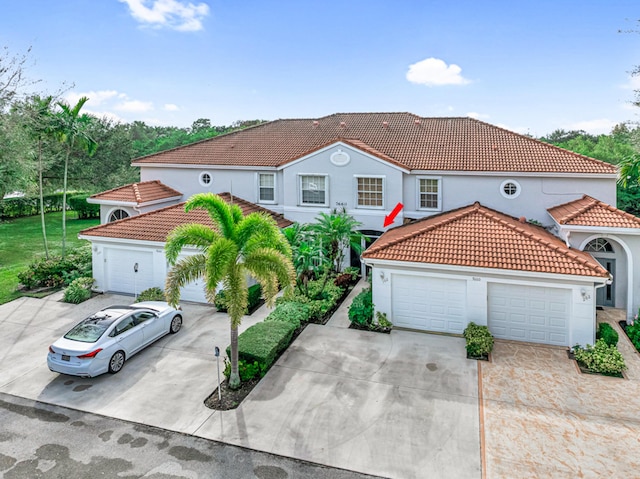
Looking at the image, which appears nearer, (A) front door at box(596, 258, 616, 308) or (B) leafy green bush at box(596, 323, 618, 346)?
(B) leafy green bush at box(596, 323, 618, 346)

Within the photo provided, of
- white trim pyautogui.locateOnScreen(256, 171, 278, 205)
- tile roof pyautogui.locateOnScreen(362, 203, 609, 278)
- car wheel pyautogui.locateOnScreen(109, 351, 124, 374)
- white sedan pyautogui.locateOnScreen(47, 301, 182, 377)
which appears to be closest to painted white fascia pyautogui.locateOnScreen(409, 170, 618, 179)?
tile roof pyautogui.locateOnScreen(362, 203, 609, 278)

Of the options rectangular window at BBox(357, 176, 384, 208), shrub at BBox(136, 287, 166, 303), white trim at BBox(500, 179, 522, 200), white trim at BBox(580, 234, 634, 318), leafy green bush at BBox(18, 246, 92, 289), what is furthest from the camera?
rectangular window at BBox(357, 176, 384, 208)

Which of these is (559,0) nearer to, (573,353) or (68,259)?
(573,353)

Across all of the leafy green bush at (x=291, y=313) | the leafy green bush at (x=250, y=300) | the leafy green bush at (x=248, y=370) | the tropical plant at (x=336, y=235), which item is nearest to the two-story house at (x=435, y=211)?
the tropical plant at (x=336, y=235)

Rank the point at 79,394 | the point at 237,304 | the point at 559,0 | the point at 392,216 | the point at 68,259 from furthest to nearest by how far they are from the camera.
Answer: the point at 68,259 < the point at 392,216 < the point at 559,0 < the point at 79,394 < the point at 237,304

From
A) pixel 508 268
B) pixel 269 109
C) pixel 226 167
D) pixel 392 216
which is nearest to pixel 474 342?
pixel 508 268

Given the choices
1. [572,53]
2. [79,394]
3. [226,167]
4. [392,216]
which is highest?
[572,53]

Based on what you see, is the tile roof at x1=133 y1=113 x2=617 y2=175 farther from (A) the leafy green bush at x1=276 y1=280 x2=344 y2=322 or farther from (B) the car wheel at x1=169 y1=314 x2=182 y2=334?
(B) the car wheel at x1=169 y1=314 x2=182 y2=334

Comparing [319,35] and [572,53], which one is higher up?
[319,35]
